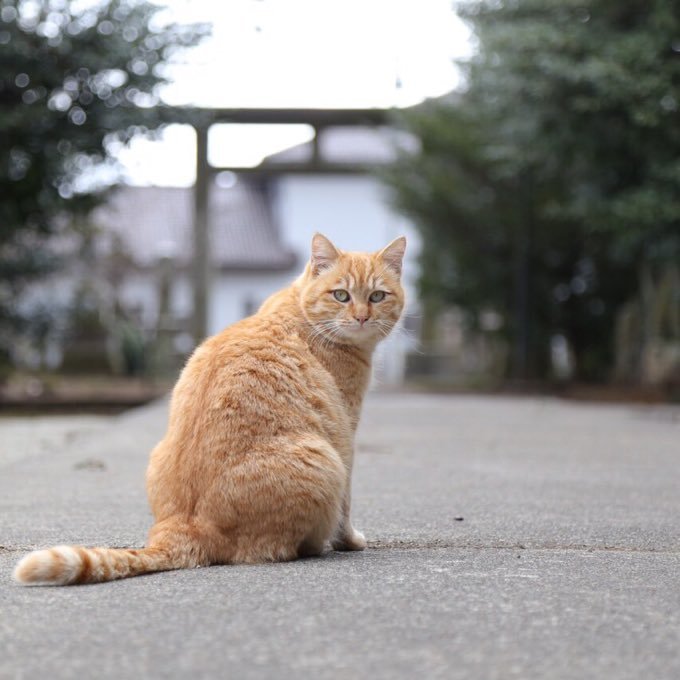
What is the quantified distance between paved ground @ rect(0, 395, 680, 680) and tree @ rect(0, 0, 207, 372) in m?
6.15

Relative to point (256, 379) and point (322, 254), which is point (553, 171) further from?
point (256, 379)

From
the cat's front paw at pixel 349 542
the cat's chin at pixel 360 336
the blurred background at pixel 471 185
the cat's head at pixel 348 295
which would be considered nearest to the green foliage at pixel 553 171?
the blurred background at pixel 471 185

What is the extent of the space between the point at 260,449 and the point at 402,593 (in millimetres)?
688

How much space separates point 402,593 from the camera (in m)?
Answer: 2.88

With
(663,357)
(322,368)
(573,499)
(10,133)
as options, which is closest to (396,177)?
(663,357)

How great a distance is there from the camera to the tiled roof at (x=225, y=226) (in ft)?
117

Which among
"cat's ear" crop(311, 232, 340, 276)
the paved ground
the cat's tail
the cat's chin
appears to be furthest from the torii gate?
the cat's tail

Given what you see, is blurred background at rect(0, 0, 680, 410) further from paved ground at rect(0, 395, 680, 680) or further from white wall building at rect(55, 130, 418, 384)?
white wall building at rect(55, 130, 418, 384)

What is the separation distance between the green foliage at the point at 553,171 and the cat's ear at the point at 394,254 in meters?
6.66

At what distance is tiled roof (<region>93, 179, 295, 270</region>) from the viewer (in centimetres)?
3575

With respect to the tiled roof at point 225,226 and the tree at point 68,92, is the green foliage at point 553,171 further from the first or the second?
the tiled roof at point 225,226

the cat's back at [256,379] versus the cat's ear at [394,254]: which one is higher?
the cat's ear at [394,254]

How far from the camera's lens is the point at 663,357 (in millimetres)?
13250

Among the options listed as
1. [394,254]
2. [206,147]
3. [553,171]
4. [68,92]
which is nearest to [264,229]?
[206,147]
